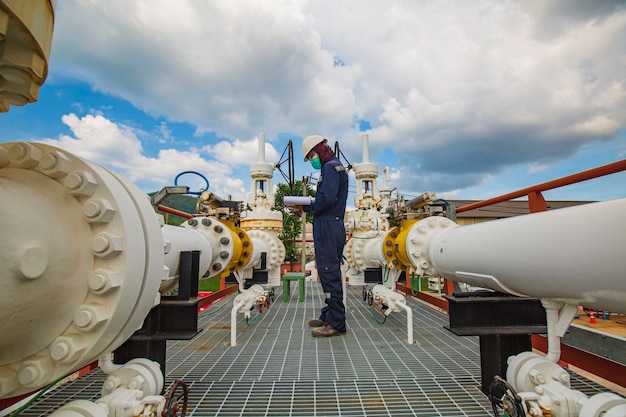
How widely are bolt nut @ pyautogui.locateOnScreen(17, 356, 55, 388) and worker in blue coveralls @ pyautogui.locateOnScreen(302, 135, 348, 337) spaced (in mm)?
2472

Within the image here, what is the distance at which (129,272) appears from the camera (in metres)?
0.92

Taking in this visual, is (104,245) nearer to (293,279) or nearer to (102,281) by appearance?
(102,281)

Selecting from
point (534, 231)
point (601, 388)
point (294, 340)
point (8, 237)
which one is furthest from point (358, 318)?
point (8, 237)

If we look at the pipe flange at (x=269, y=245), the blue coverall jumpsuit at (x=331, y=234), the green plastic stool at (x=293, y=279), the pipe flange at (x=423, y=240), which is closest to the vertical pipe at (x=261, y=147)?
the pipe flange at (x=269, y=245)

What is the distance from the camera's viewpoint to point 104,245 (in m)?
0.88

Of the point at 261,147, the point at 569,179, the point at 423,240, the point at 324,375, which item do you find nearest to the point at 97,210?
the point at 324,375

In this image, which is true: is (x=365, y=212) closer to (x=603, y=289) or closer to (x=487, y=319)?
(x=487, y=319)

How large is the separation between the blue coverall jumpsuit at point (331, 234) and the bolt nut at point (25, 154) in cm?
252

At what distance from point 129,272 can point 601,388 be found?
2.50m

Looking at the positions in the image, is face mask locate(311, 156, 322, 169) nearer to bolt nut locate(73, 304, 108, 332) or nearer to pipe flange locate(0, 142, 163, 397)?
pipe flange locate(0, 142, 163, 397)

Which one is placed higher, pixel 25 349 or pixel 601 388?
pixel 25 349

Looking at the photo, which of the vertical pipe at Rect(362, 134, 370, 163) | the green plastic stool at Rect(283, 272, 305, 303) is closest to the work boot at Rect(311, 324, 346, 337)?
the green plastic stool at Rect(283, 272, 305, 303)

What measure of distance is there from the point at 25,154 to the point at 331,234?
2669 mm

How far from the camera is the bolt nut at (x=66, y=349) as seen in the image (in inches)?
33.3
